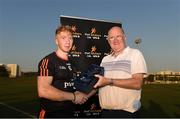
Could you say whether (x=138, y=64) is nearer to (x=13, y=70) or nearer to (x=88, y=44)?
(x=88, y=44)

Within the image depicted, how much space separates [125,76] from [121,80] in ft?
0.51

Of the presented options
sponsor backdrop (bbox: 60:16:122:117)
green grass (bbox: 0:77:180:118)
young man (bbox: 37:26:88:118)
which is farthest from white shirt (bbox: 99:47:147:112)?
green grass (bbox: 0:77:180:118)

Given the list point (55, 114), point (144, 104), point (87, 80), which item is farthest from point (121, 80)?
point (144, 104)

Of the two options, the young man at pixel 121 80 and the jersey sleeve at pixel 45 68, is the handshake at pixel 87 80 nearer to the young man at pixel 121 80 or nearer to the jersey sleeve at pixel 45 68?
the young man at pixel 121 80

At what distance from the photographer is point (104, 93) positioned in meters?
5.11

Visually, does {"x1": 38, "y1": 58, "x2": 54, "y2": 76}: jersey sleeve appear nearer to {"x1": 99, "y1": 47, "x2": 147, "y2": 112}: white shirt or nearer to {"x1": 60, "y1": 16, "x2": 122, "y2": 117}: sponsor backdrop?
{"x1": 99, "y1": 47, "x2": 147, "y2": 112}: white shirt

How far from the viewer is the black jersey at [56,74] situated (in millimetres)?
4492

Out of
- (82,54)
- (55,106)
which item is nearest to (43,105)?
(55,106)

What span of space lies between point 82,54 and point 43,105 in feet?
10.1

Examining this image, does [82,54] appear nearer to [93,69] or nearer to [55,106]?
[93,69]

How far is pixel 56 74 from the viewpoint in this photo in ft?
14.9

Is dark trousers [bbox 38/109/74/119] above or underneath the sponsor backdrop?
underneath

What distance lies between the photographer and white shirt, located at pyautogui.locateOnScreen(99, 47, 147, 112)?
486 centimetres

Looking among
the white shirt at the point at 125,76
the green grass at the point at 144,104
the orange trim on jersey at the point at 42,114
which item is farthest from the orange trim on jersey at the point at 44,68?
the green grass at the point at 144,104
